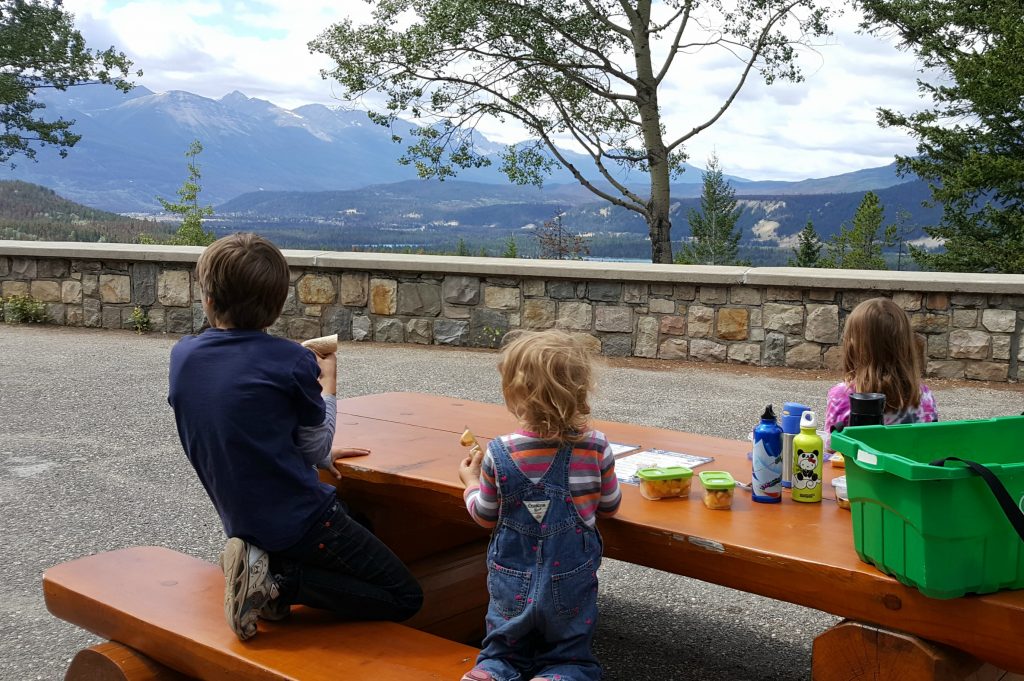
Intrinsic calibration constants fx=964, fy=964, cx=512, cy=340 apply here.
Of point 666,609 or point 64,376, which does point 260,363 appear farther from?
point 64,376

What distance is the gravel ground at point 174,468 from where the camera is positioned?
133 inches

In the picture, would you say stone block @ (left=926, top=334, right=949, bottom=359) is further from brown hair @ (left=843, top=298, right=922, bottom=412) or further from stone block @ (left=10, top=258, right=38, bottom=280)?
stone block @ (left=10, top=258, right=38, bottom=280)

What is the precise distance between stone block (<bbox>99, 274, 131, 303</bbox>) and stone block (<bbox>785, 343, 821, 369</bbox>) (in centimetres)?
685

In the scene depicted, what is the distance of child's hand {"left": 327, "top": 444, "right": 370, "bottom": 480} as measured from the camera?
10.2 feet

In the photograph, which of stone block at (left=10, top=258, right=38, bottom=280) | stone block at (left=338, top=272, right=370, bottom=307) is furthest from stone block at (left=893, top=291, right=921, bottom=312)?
stone block at (left=10, top=258, right=38, bottom=280)

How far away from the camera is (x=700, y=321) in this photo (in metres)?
8.58

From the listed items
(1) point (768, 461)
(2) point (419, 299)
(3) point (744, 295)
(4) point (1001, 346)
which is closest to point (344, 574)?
(1) point (768, 461)

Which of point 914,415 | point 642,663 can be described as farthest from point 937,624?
point 642,663

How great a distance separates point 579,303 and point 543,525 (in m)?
6.64

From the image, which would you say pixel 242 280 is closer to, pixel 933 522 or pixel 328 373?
pixel 328 373

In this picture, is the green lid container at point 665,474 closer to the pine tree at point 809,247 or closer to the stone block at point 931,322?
the stone block at point 931,322

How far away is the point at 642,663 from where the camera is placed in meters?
3.27

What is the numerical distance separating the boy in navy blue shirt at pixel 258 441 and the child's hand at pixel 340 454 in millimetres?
418

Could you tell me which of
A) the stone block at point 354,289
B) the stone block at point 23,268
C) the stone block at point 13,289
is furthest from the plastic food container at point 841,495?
the stone block at point 13,289
